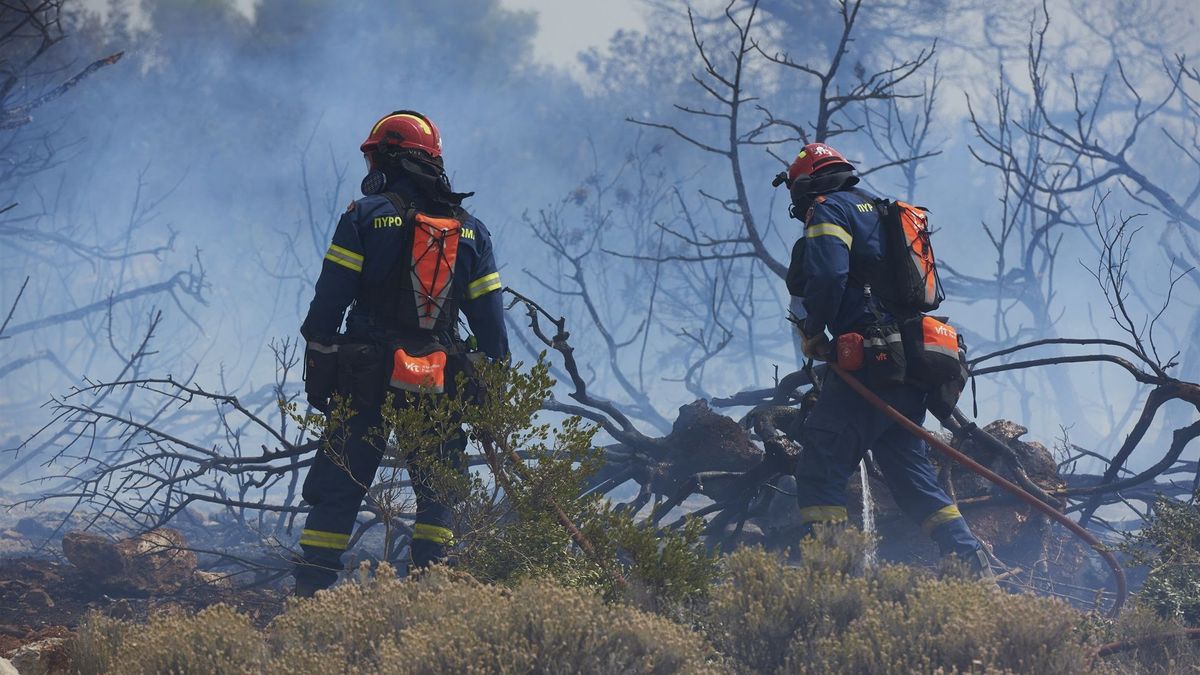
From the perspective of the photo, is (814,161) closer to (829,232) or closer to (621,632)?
(829,232)

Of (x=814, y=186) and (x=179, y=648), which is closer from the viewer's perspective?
(x=179, y=648)

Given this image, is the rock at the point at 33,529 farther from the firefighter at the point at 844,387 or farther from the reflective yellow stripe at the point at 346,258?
the firefighter at the point at 844,387

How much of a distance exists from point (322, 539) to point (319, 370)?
79 cm

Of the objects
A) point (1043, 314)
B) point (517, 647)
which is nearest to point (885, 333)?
point (517, 647)

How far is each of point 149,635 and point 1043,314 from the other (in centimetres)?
2588

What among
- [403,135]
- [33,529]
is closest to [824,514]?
[403,135]

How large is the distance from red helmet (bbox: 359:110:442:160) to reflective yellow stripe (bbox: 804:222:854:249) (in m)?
1.95

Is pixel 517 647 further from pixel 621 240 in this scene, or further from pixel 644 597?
pixel 621 240

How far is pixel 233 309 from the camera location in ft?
99.4

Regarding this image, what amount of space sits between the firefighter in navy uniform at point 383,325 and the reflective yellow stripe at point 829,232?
1720 mm

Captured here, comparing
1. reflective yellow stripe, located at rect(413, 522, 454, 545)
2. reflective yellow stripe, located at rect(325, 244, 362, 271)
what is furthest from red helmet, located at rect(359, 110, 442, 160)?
reflective yellow stripe, located at rect(413, 522, 454, 545)

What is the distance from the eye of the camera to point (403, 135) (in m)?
4.59

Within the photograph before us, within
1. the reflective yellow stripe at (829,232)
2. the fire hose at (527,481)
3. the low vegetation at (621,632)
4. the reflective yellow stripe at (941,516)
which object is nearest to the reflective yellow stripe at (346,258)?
the fire hose at (527,481)

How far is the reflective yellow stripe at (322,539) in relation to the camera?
14.1ft
